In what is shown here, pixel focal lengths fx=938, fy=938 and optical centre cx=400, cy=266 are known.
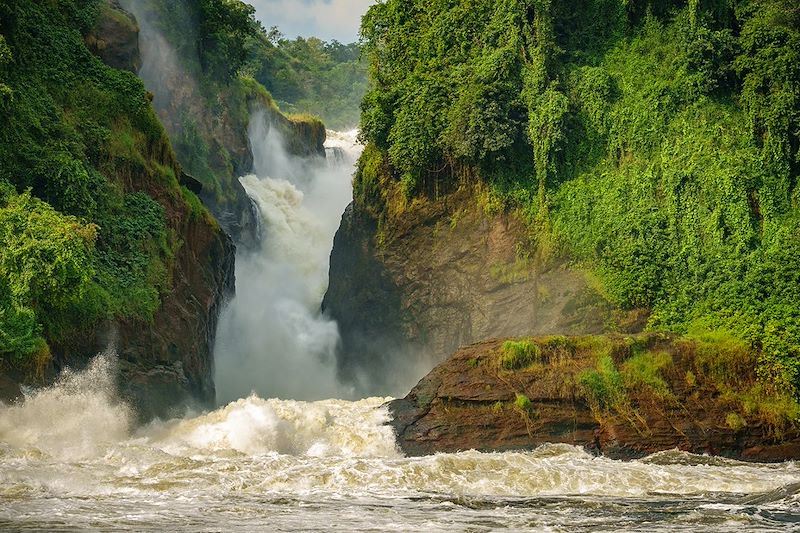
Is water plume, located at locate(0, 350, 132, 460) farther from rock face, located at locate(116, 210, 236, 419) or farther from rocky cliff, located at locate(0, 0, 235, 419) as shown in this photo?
rock face, located at locate(116, 210, 236, 419)

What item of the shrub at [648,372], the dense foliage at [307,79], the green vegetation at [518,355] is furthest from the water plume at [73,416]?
the dense foliage at [307,79]

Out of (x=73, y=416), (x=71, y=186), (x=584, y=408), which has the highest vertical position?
(x=71, y=186)

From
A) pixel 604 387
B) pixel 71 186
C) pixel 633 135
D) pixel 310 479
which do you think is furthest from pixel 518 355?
pixel 71 186

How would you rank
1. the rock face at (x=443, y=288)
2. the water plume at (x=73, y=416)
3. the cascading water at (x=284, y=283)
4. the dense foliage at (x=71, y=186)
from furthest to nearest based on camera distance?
1. the cascading water at (x=284, y=283)
2. the rock face at (x=443, y=288)
3. the dense foliage at (x=71, y=186)
4. the water plume at (x=73, y=416)

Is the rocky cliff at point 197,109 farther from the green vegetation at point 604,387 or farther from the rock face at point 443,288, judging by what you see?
the green vegetation at point 604,387

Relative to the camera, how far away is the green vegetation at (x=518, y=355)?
23.4 meters

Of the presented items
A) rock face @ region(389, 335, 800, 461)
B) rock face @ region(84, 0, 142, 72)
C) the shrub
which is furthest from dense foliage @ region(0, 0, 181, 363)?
the shrub

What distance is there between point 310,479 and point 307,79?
230 ft

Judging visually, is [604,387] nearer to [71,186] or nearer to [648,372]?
[648,372]

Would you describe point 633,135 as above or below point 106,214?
above

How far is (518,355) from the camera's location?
77.0 feet

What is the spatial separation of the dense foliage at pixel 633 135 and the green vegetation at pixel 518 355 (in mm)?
5150

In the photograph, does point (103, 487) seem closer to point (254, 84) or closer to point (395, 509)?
point (395, 509)

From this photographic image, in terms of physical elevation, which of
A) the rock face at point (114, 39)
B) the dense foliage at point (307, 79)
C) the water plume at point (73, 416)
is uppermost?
the dense foliage at point (307, 79)
